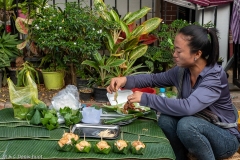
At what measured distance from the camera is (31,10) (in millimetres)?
6133

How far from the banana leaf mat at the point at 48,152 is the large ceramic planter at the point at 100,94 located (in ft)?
6.07

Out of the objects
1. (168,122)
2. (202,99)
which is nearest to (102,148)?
(168,122)

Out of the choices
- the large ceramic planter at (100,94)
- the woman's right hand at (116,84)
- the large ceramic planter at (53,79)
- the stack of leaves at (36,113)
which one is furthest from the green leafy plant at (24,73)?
the woman's right hand at (116,84)

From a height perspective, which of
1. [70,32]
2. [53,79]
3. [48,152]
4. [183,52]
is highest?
[70,32]

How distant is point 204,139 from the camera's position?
379 centimetres

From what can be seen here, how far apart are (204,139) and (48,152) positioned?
1177 mm

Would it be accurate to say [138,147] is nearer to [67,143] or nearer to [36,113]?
[67,143]

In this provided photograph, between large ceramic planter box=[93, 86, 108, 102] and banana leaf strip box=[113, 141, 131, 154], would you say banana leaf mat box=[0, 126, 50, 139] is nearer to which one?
banana leaf strip box=[113, 141, 131, 154]

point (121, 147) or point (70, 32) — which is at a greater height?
point (70, 32)

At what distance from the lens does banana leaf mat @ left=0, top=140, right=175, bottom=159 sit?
3.48 metres

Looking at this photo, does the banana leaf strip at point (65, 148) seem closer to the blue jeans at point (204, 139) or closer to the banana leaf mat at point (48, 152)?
the banana leaf mat at point (48, 152)

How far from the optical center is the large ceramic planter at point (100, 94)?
18.1 feet

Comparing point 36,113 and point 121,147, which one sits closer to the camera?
point 121,147

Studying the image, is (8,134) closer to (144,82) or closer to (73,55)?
(144,82)
